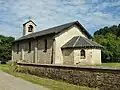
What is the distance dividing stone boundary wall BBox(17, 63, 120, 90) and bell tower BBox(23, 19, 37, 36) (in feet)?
98.0

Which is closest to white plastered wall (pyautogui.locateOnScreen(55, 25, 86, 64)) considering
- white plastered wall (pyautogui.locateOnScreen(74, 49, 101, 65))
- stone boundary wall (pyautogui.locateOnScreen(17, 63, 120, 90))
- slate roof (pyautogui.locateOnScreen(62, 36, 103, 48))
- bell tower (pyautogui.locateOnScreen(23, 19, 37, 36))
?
slate roof (pyautogui.locateOnScreen(62, 36, 103, 48))

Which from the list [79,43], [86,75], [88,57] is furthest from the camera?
[79,43]

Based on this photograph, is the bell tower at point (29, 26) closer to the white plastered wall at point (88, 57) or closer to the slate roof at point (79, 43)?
the slate roof at point (79, 43)

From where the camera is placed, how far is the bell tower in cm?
5036

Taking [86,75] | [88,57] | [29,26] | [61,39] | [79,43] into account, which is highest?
[29,26]

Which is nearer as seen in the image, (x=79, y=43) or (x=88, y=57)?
(x=88, y=57)

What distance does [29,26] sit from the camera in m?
51.0

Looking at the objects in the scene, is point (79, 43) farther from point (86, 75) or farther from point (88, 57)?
point (86, 75)

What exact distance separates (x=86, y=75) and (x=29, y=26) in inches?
1491

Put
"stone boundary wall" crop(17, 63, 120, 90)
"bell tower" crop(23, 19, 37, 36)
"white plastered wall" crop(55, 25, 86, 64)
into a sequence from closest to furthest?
"stone boundary wall" crop(17, 63, 120, 90)
"white plastered wall" crop(55, 25, 86, 64)
"bell tower" crop(23, 19, 37, 36)

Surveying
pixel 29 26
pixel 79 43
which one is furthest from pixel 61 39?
pixel 29 26

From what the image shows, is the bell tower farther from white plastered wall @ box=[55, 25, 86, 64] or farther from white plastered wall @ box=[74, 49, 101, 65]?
white plastered wall @ box=[74, 49, 101, 65]

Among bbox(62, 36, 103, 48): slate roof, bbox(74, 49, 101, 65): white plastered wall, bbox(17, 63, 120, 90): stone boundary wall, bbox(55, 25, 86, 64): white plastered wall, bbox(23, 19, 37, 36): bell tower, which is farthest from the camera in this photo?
bbox(23, 19, 37, 36): bell tower

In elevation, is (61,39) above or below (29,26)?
below
